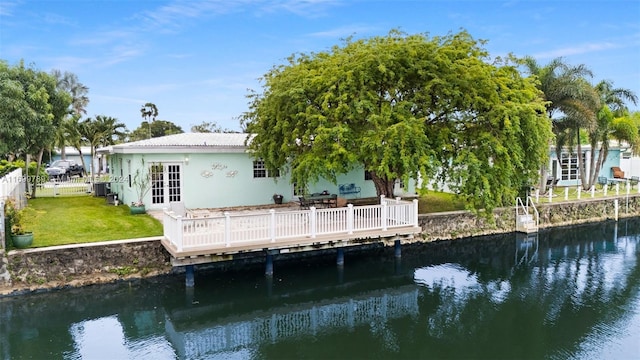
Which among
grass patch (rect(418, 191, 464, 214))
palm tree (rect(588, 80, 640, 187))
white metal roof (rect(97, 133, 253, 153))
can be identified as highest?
palm tree (rect(588, 80, 640, 187))

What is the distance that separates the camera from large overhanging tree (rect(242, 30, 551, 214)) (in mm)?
14844

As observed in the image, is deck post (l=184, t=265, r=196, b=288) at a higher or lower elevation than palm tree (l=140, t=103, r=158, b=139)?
lower

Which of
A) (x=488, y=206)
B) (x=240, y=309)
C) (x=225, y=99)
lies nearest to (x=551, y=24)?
(x=488, y=206)

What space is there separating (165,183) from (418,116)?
35.0ft

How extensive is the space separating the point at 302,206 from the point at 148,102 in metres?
56.9

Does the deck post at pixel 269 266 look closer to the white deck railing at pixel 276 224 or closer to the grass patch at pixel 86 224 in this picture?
the white deck railing at pixel 276 224

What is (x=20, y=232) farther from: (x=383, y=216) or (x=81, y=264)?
(x=383, y=216)

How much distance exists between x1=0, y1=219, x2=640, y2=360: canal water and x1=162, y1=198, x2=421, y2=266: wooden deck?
1.43m

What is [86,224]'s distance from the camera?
50.2ft

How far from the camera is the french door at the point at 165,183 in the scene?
1797 centimetres

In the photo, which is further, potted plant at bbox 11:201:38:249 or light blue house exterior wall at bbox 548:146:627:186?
light blue house exterior wall at bbox 548:146:627:186

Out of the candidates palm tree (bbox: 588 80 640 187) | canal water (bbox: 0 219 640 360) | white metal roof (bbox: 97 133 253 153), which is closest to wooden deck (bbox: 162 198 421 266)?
canal water (bbox: 0 219 640 360)

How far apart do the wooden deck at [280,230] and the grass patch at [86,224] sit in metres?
2.39

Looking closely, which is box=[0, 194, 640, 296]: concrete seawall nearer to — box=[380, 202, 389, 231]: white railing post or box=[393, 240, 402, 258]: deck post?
box=[380, 202, 389, 231]: white railing post
